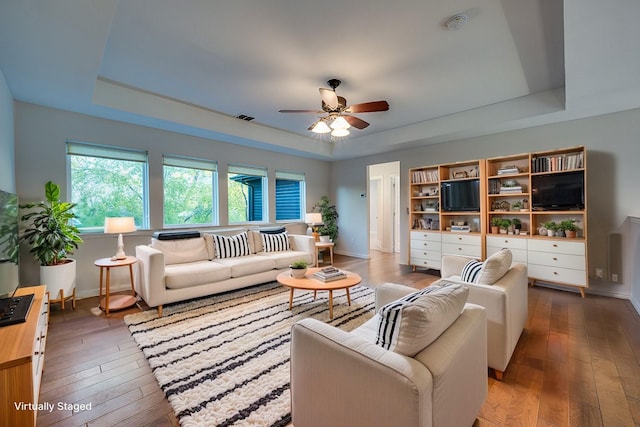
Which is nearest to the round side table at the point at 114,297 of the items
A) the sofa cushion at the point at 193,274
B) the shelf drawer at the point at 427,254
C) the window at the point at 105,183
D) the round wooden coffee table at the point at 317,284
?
the sofa cushion at the point at 193,274

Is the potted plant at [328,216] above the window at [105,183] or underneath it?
underneath

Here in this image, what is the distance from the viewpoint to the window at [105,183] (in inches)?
140

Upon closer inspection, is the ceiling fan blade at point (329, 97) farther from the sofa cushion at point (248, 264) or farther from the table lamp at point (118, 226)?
the table lamp at point (118, 226)

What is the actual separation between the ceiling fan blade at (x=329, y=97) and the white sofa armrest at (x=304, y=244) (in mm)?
2220

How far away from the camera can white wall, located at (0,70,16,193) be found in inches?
95.2

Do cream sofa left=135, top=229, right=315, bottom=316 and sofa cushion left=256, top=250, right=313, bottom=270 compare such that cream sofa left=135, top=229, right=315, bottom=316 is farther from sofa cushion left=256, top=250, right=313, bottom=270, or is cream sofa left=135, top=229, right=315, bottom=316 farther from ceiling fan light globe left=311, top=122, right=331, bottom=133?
ceiling fan light globe left=311, top=122, right=331, bottom=133

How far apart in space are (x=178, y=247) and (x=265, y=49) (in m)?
2.66

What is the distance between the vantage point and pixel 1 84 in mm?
2389

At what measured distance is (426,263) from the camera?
4801 millimetres

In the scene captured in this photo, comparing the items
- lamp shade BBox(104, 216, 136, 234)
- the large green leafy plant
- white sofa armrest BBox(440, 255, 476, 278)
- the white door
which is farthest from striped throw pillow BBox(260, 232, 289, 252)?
the white door

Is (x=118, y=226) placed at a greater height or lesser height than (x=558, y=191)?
lesser

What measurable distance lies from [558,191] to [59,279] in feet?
20.1

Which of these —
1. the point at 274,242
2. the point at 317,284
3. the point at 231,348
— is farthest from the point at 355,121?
the point at 231,348

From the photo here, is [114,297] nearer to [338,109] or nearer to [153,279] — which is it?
[153,279]
